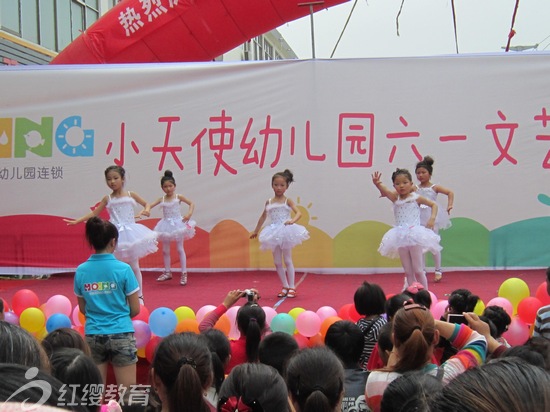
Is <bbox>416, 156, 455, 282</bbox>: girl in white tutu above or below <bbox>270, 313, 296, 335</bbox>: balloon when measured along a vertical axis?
above

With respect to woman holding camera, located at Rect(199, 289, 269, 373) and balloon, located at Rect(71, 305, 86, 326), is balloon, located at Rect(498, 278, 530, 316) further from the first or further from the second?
balloon, located at Rect(71, 305, 86, 326)

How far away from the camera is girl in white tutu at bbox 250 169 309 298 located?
6.14 metres

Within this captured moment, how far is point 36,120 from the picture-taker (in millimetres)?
7480

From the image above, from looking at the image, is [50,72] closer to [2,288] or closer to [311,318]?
Answer: [2,288]

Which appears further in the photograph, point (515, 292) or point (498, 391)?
point (515, 292)

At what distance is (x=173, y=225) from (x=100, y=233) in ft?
12.2

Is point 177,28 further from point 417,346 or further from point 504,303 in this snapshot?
point 417,346

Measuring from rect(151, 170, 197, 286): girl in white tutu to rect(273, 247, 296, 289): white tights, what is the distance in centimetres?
121

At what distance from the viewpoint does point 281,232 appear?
20.2 feet

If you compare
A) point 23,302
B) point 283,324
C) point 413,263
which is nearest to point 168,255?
point 23,302

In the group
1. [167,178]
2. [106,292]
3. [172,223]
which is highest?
[167,178]

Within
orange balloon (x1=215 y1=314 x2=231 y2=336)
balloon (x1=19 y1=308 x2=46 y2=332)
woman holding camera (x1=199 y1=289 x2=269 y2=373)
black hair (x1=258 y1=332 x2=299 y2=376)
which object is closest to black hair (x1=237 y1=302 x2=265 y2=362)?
woman holding camera (x1=199 y1=289 x2=269 y2=373)

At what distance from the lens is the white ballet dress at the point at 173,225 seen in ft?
22.8

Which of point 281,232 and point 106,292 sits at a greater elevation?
point 281,232
